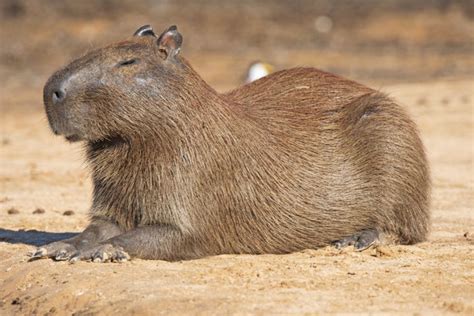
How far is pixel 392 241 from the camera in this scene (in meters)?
7.16

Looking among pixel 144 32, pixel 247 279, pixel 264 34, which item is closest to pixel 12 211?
pixel 144 32

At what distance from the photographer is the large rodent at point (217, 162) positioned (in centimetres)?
644

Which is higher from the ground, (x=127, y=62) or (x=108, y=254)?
(x=127, y=62)

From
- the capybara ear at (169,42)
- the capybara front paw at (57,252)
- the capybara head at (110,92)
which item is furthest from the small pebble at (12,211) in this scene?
the capybara ear at (169,42)

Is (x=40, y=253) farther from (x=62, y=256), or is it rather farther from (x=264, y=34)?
(x=264, y=34)

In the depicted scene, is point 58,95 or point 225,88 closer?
point 58,95

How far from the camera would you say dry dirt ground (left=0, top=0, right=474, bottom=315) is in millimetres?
5695

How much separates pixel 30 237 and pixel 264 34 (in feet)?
A: 60.8

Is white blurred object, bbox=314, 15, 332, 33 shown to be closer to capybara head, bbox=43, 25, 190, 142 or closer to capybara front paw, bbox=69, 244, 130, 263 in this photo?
capybara head, bbox=43, 25, 190, 142

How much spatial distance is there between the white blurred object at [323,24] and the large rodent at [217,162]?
19.4 m

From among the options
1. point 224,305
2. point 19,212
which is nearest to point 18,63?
point 19,212

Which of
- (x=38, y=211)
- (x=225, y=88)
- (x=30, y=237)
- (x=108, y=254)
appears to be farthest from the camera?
(x=225, y=88)

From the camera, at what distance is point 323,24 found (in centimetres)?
2703

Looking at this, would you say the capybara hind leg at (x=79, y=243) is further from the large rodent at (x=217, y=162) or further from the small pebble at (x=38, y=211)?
the small pebble at (x=38, y=211)
